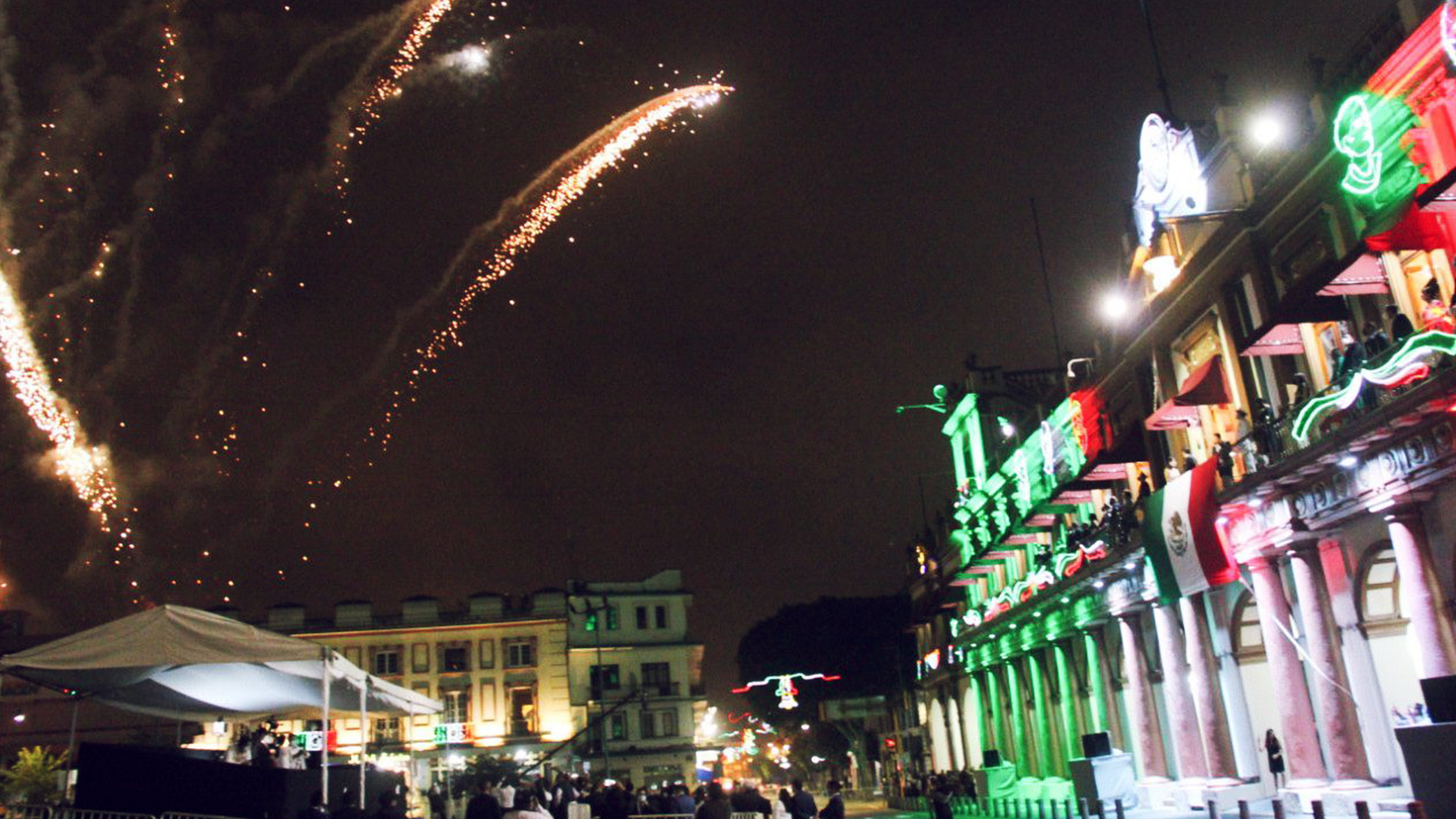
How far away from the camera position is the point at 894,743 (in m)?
80.1

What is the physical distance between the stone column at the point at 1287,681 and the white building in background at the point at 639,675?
50213mm

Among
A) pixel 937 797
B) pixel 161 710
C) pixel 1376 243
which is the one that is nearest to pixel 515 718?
pixel 937 797

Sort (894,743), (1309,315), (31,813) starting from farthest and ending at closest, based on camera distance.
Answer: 1. (894,743)
2. (1309,315)
3. (31,813)

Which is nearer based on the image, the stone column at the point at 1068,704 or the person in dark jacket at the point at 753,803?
the person in dark jacket at the point at 753,803

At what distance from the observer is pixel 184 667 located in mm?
13352

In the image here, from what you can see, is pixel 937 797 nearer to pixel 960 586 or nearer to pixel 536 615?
pixel 960 586

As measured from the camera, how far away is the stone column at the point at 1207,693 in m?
26.5

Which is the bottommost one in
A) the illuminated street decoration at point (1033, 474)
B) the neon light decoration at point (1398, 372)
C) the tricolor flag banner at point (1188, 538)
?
the tricolor flag banner at point (1188, 538)

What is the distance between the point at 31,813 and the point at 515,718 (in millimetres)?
60830

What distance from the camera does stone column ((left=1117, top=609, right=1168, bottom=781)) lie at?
1219 inches

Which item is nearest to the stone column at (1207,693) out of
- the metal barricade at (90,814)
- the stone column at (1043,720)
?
the stone column at (1043,720)

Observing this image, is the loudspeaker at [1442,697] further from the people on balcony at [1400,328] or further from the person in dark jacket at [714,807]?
the person in dark jacket at [714,807]

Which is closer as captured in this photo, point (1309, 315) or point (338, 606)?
point (1309, 315)

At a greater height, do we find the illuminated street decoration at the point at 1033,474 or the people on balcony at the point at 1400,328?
the illuminated street decoration at the point at 1033,474
